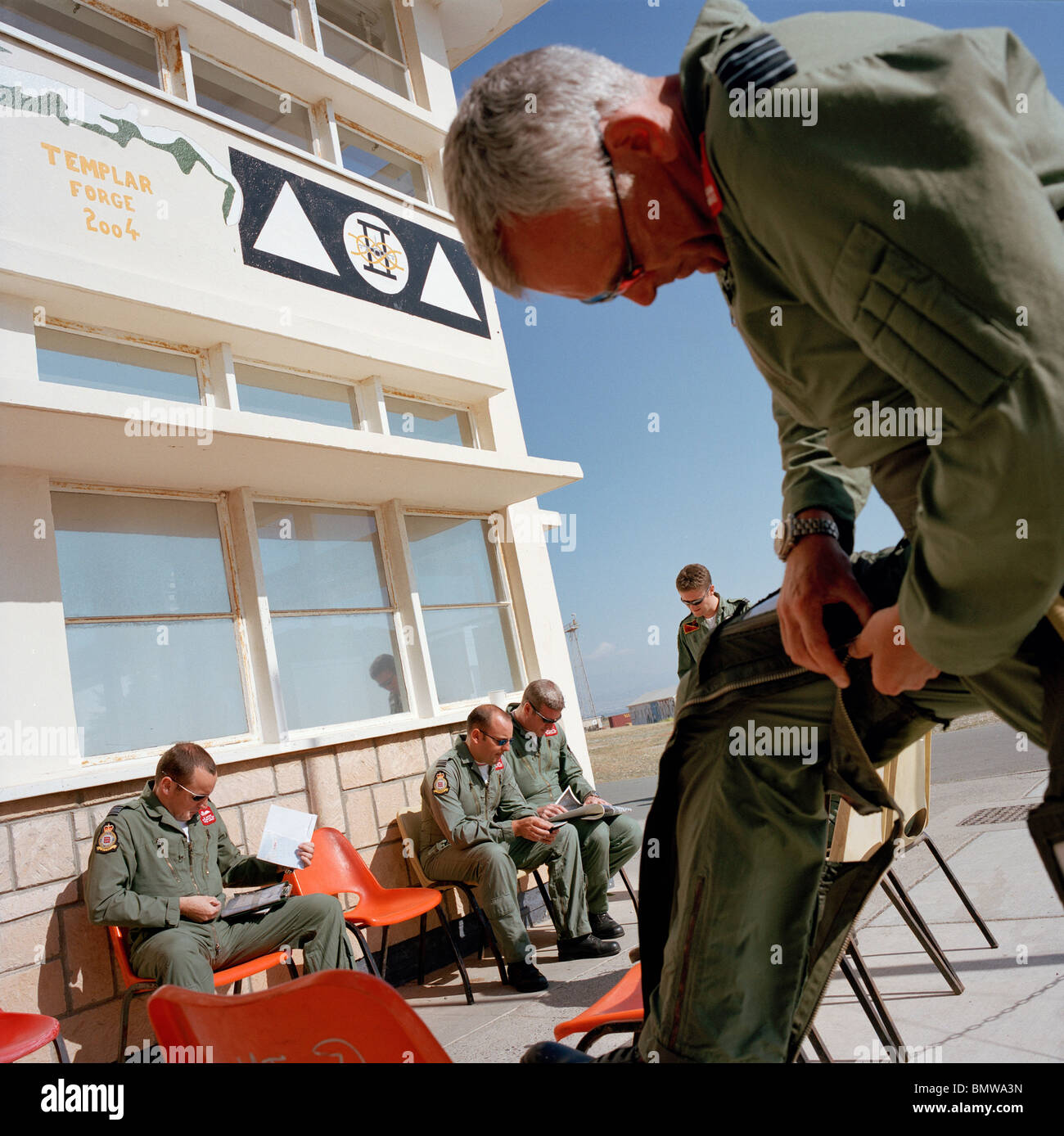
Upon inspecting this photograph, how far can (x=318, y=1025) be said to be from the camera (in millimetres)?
989

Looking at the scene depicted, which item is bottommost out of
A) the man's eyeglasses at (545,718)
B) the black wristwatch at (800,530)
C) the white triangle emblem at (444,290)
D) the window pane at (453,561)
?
the man's eyeglasses at (545,718)

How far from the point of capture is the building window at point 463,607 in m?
6.75

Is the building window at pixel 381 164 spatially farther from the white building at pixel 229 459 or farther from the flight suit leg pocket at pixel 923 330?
the flight suit leg pocket at pixel 923 330

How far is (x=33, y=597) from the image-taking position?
452cm

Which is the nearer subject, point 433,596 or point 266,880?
point 266,880

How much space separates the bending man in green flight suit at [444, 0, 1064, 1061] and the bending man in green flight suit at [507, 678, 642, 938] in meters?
4.43

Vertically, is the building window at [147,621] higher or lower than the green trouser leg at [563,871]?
higher

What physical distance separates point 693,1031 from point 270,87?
783cm

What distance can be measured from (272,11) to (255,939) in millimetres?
7395

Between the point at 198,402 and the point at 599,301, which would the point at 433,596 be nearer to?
the point at 198,402

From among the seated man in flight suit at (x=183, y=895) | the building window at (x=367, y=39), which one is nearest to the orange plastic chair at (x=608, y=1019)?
the seated man in flight suit at (x=183, y=895)

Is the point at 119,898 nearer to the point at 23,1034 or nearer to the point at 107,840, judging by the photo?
the point at 107,840

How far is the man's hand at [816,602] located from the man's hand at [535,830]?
437 cm
